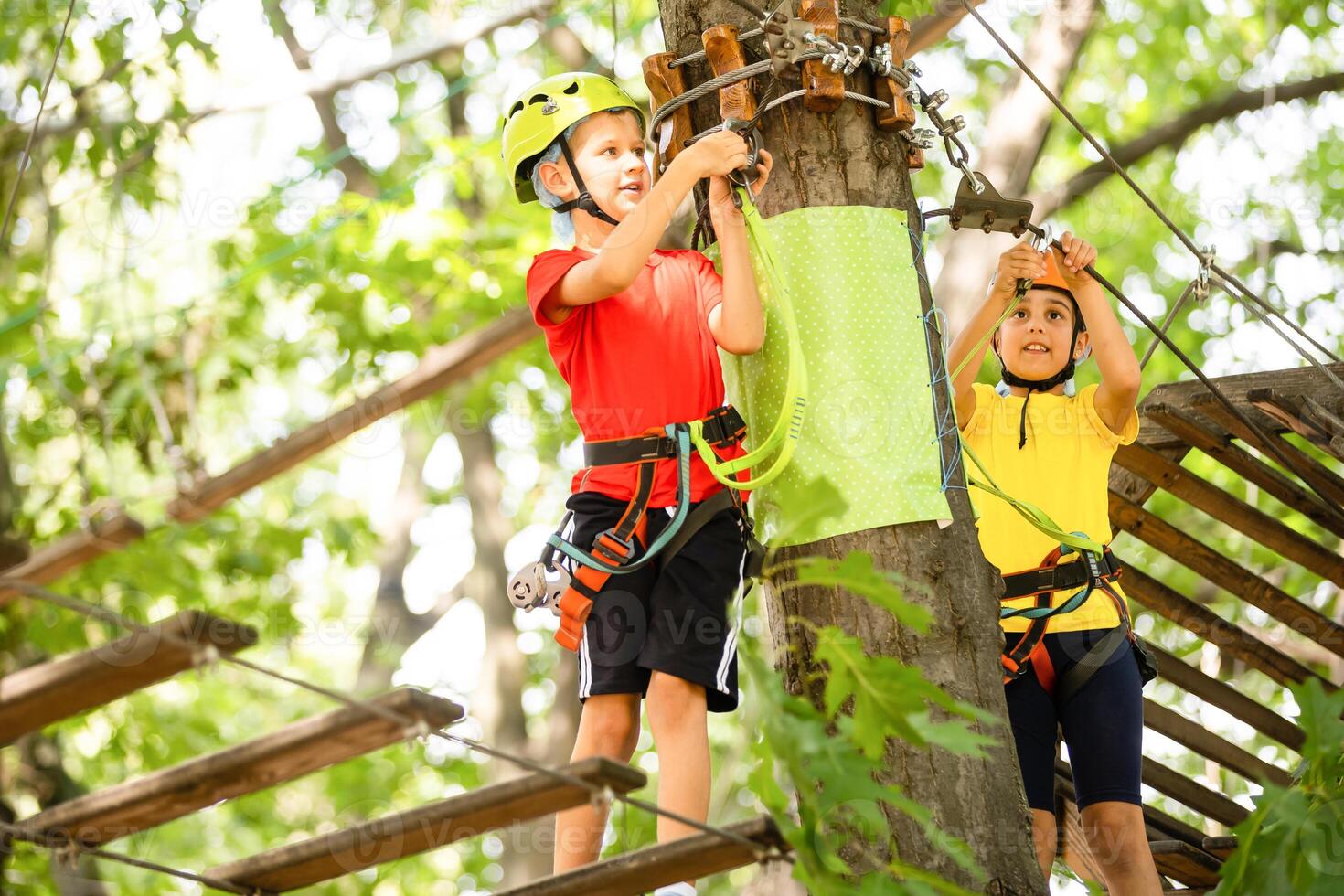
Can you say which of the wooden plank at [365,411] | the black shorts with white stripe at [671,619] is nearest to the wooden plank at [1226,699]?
the black shorts with white stripe at [671,619]

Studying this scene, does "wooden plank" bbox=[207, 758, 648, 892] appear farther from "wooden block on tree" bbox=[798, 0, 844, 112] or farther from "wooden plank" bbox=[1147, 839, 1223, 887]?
"wooden plank" bbox=[1147, 839, 1223, 887]

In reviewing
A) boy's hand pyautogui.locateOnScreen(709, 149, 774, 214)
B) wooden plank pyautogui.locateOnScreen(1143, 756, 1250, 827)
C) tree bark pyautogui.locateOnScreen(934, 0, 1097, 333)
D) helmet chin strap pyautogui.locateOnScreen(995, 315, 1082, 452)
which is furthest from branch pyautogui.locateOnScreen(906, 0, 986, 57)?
boy's hand pyautogui.locateOnScreen(709, 149, 774, 214)

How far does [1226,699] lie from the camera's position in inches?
178

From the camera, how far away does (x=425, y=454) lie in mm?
13258

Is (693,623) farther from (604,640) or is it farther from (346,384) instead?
(346,384)

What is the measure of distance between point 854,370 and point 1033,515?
64cm

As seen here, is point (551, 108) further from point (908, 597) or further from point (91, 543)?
point (91, 543)

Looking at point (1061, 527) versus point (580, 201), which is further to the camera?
point (1061, 527)

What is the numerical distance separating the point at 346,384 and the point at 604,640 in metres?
5.44

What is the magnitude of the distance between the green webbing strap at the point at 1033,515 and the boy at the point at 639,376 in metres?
0.53

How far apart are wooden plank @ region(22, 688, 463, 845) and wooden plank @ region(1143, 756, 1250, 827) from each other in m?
2.94

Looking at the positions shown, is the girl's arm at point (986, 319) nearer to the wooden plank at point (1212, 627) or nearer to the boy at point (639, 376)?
the boy at point (639, 376)

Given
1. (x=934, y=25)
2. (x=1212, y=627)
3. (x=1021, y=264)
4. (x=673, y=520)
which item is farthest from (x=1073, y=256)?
(x=934, y=25)

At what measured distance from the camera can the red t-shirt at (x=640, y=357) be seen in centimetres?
320
